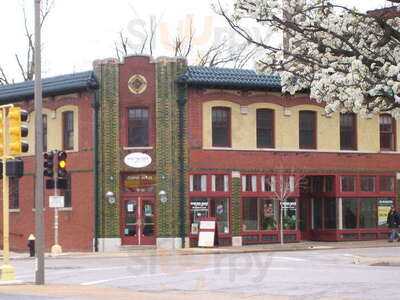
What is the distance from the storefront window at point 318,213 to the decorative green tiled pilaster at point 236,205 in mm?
5123

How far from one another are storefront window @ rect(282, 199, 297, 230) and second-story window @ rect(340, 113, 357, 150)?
3.96m

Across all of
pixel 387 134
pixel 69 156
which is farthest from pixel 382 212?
pixel 69 156

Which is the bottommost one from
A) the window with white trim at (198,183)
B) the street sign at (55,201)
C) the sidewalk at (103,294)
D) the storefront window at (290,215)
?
the sidewalk at (103,294)

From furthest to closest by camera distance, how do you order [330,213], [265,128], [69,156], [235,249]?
[330,213]
[265,128]
[69,156]
[235,249]

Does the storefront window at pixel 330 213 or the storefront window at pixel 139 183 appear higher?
the storefront window at pixel 139 183

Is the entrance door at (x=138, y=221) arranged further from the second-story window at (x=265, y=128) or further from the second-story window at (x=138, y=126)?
the second-story window at (x=265, y=128)

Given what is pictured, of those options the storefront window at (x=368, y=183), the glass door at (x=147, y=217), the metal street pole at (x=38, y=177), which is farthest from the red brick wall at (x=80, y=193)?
the metal street pole at (x=38, y=177)

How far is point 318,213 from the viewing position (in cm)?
4138

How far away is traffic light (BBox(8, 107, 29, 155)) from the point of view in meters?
20.2

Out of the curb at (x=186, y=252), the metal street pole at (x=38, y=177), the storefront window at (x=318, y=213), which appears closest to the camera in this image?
the metal street pole at (x=38, y=177)

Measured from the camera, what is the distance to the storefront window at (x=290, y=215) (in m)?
39.5

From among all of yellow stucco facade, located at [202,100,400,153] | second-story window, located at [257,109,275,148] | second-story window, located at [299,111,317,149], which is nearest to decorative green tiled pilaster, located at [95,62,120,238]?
yellow stucco facade, located at [202,100,400,153]

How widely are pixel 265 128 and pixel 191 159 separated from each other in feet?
13.8

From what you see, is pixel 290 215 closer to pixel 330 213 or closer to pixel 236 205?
pixel 330 213
